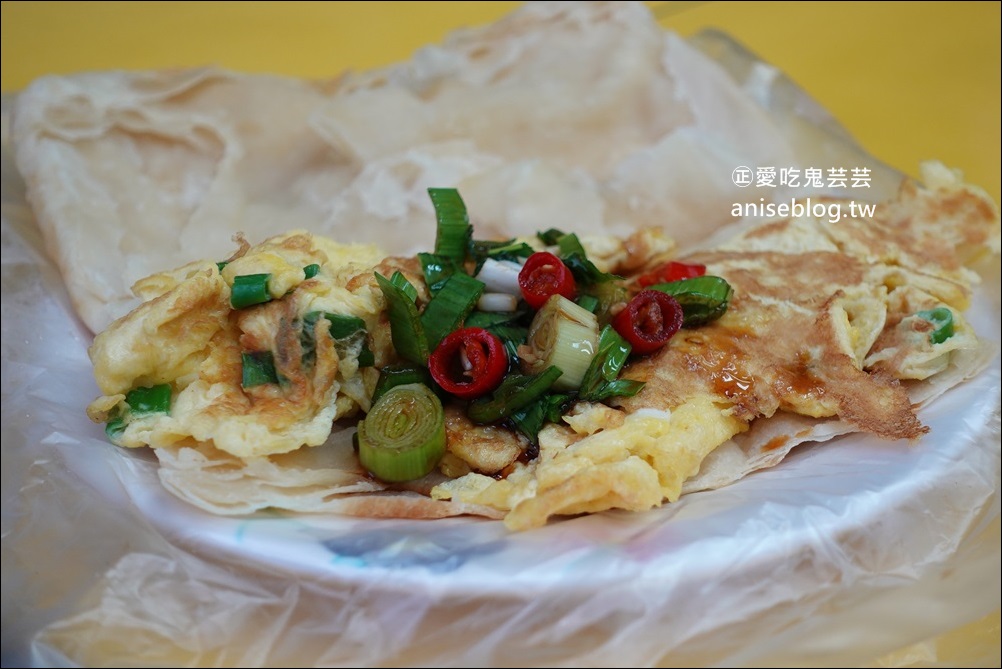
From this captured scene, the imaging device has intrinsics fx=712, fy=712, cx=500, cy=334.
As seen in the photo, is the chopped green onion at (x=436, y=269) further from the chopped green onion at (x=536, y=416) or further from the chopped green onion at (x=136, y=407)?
the chopped green onion at (x=136, y=407)

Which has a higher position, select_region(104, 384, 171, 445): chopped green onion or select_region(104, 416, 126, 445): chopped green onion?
select_region(104, 384, 171, 445): chopped green onion

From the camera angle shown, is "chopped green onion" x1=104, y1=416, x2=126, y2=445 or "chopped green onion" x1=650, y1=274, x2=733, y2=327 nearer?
"chopped green onion" x1=104, y1=416, x2=126, y2=445

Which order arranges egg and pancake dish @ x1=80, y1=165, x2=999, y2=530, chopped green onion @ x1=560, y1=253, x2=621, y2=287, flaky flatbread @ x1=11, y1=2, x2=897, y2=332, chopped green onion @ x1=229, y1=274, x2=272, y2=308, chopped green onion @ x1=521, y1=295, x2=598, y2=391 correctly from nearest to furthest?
egg and pancake dish @ x1=80, y1=165, x2=999, y2=530, chopped green onion @ x1=229, y1=274, x2=272, y2=308, chopped green onion @ x1=521, y1=295, x2=598, y2=391, chopped green onion @ x1=560, y1=253, x2=621, y2=287, flaky flatbread @ x1=11, y1=2, x2=897, y2=332

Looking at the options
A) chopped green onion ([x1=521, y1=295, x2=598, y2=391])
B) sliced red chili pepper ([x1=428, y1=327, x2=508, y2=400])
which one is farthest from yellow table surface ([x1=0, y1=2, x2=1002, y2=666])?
chopped green onion ([x1=521, y1=295, x2=598, y2=391])

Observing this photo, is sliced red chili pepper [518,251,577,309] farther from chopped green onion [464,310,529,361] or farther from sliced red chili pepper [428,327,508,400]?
sliced red chili pepper [428,327,508,400]

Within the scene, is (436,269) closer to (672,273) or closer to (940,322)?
(672,273)

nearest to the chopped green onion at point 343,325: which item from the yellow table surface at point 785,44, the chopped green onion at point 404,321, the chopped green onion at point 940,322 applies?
the chopped green onion at point 404,321

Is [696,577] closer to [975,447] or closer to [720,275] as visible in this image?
[975,447]
